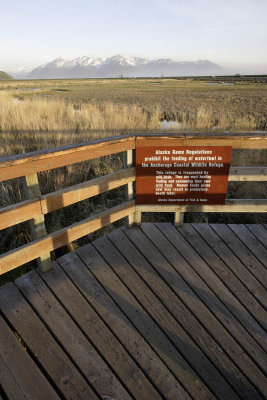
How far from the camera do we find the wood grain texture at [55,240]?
2.44 m

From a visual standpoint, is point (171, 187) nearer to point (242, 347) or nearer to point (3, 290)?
point (242, 347)

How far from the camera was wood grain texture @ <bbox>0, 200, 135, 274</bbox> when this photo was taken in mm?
2443

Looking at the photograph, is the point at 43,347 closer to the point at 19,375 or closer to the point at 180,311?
the point at 19,375

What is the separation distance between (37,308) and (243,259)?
218 cm

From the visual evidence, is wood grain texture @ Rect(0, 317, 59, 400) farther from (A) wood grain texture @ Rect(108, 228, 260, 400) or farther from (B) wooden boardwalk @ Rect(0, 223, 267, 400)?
(A) wood grain texture @ Rect(108, 228, 260, 400)

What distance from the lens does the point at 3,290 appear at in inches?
101

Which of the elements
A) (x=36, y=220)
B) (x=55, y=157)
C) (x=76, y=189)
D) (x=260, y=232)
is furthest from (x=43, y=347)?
(x=260, y=232)

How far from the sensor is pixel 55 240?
2.73 meters

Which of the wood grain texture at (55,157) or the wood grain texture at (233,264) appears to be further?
the wood grain texture at (233,264)

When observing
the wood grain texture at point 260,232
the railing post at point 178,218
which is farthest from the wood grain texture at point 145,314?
the wood grain texture at point 260,232

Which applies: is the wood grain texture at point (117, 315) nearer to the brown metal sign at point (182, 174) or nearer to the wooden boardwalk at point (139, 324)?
the wooden boardwalk at point (139, 324)

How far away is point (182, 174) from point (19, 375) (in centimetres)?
236

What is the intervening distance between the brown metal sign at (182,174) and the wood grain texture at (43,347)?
166cm

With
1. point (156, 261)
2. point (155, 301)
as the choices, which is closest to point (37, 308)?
point (155, 301)
